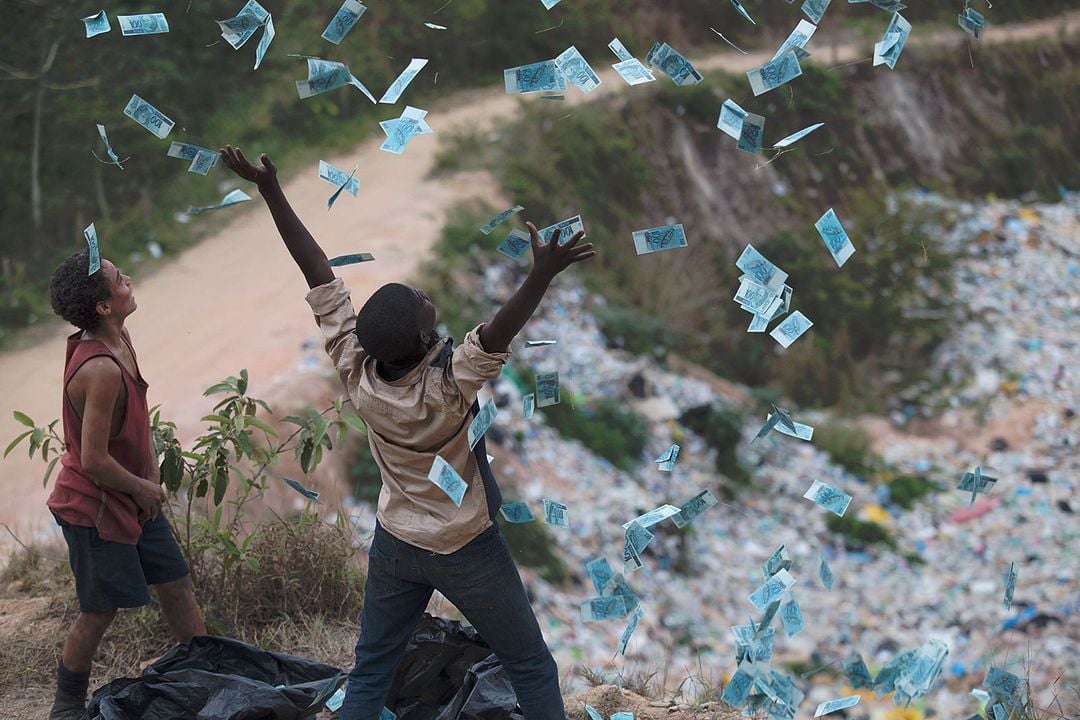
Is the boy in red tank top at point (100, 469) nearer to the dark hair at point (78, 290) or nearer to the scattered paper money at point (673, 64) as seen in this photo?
the dark hair at point (78, 290)

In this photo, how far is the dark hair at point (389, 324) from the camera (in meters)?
2.22

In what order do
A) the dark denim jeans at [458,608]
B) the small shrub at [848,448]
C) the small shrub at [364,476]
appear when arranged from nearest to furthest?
the dark denim jeans at [458,608] < the small shrub at [364,476] < the small shrub at [848,448]

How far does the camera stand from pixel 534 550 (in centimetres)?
712

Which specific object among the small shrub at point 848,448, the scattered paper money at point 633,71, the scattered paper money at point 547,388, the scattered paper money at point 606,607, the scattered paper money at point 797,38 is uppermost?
the scattered paper money at point 797,38

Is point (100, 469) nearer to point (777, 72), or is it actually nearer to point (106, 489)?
point (106, 489)

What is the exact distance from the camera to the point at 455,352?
2.22 meters

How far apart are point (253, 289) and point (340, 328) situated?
5.99 m

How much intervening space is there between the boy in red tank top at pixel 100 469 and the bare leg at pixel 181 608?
0.11 metres

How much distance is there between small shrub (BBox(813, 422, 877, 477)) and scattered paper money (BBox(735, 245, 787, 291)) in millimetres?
6541

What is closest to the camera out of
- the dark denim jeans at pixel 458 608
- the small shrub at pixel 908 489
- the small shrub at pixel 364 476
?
the dark denim jeans at pixel 458 608

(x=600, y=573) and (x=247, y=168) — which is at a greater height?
(x=247, y=168)

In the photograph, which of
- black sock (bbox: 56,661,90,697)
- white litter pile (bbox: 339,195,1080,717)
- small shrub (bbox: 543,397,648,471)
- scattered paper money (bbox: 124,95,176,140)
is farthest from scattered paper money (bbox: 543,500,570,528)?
small shrub (bbox: 543,397,648,471)

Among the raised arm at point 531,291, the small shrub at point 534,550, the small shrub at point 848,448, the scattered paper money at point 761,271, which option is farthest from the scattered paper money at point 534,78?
the small shrub at point 848,448

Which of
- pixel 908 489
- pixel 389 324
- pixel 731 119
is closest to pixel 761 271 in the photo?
pixel 731 119
